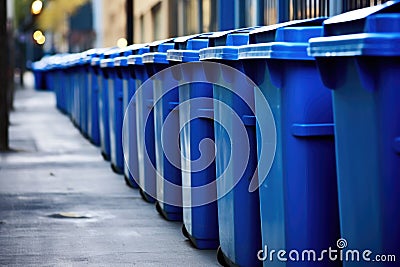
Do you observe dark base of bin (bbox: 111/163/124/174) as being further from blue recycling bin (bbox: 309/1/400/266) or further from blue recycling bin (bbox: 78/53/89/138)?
blue recycling bin (bbox: 309/1/400/266)

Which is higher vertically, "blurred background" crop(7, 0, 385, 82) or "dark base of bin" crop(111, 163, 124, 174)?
"blurred background" crop(7, 0, 385, 82)

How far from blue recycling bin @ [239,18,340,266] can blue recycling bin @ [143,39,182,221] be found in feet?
9.77

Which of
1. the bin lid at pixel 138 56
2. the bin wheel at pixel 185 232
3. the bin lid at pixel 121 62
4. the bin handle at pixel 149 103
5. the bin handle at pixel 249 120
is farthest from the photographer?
the bin lid at pixel 121 62

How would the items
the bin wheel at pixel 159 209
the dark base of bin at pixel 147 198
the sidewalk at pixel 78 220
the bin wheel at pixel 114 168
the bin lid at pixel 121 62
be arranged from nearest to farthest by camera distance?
the sidewalk at pixel 78 220 < the bin wheel at pixel 159 209 < the dark base of bin at pixel 147 198 < the bin lid at pixel 121 62 < the bin wheel at pixel 114 168

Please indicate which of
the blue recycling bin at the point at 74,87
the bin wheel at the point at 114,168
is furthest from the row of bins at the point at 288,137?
the blue recycling bin at the point at 74,87

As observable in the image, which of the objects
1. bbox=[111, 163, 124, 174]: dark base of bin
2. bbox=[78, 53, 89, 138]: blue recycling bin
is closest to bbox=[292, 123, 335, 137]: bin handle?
bbox=[111, 163, 124, 174]: dark base of bin

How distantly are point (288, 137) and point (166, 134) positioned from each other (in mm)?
3350

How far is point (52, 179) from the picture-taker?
1259cm

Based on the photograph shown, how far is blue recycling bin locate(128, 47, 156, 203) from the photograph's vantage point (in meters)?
9.90

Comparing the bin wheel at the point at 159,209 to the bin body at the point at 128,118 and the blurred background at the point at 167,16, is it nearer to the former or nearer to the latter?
the bin body at the point at 128,118

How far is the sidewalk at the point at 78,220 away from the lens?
24.6 ft

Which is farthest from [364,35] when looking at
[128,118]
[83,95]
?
[83,95]

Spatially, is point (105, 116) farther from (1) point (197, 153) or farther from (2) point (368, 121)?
(2) point (368, 121)

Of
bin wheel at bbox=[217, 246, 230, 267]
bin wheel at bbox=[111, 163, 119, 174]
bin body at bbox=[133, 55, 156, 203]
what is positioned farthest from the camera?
bin wheel at bbox=[111, 163, 119, 174]
